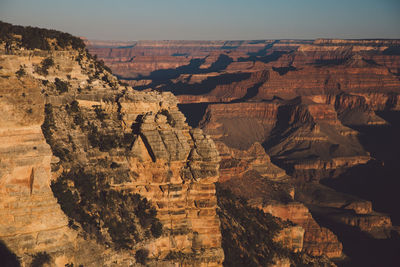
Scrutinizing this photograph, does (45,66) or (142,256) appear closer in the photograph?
(142,256)

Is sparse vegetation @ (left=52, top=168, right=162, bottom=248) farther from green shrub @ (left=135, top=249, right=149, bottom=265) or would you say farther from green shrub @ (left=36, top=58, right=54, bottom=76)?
green shrub @ (left=36, top=58, right=54, bottom=76)

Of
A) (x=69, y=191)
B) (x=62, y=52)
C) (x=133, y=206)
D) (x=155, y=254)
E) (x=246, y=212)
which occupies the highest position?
(x=62, y=52)

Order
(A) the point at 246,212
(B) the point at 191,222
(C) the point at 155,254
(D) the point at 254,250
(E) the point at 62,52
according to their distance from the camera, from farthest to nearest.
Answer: (A) the point at 246,212 < (D) the point at 254,250 < (E) the point at 62,52 < (B) the point at 191,222 < (C) the point at 155,254

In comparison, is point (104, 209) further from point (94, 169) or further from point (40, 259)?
point (40, 259)

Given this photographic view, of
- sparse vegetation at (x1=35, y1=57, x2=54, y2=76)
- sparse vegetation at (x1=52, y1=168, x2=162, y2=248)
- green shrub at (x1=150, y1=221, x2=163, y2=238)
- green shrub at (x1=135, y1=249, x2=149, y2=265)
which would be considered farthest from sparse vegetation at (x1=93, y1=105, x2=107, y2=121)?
green shrub at (x1=135, y1=249, x2=149, y2=265)

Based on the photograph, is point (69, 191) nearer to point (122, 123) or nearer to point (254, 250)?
point (122, 123)

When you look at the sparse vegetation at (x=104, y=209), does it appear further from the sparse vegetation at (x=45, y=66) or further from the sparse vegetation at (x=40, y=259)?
the sparse vegetation at (x=45, y=66)

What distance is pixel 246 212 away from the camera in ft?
140

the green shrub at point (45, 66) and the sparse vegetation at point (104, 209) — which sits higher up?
the green shrub at point (45, 66)

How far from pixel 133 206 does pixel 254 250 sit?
13.3m

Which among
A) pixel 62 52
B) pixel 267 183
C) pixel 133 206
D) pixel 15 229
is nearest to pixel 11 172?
pixel 15 229

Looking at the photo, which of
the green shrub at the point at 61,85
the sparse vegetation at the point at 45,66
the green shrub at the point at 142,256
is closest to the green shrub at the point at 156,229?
the green shrub at the point at 142,256

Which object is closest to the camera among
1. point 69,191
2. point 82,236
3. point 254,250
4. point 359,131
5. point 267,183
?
point 82,236

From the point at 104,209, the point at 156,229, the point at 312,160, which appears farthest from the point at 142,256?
the point at 312,160
